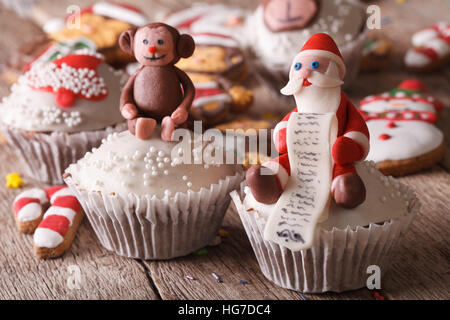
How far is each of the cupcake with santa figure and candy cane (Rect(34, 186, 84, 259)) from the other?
516mm

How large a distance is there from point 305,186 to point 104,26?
5.30 ft

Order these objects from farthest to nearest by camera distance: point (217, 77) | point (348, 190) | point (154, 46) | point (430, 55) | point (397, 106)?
point (430, 55), point (217, 77), point (397, 106), point (154, 46), point (348, 190)

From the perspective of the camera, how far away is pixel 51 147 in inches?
72.8

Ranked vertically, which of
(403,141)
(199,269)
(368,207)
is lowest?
(199,269)

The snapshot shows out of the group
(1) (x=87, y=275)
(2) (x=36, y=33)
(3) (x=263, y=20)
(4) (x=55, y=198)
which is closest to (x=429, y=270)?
(1) (x=87, y=275)

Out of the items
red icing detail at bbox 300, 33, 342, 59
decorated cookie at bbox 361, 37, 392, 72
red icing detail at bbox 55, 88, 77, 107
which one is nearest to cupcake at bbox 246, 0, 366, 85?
decorated cookie at bbox 361, 37, 392, 72

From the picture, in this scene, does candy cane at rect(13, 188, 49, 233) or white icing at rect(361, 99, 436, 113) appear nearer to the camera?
candy cane at rect(13, 188, 49, 233)

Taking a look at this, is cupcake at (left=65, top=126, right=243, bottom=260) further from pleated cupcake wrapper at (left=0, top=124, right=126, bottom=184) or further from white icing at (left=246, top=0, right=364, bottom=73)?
white icing at (left=246, top=0, right=364, bottom=73)

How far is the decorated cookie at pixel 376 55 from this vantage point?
252cm

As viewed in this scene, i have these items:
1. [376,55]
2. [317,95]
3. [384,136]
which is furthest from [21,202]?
[376,55]

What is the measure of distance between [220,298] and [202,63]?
1.14 m

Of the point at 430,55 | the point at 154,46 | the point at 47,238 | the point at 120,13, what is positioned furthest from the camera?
the point at 120,13

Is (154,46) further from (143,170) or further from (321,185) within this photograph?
(321,185)

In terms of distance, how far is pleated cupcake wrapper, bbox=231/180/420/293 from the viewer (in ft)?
4.22
